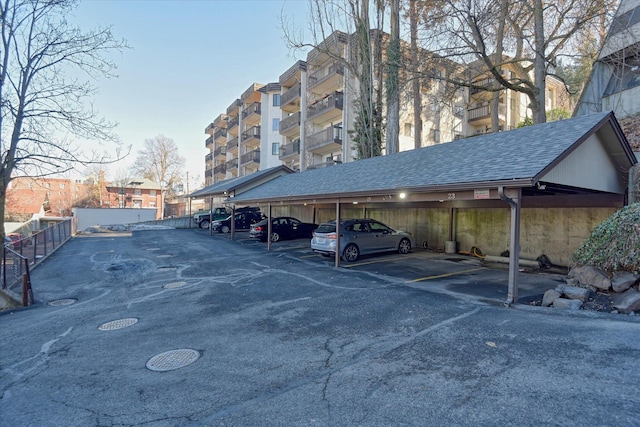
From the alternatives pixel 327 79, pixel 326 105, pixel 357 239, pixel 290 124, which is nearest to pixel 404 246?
pixel 357 239

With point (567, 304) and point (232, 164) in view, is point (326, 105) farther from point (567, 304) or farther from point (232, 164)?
point (567, 304)

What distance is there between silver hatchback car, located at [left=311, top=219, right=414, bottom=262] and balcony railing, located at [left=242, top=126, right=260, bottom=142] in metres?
26.7

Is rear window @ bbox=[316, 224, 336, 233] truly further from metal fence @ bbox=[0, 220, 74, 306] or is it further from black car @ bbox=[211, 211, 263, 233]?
black car @ bbox=[211, 211, 263, 233]

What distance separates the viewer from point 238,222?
79.8 feet

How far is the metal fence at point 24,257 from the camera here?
844 centimetres

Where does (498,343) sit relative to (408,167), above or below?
below

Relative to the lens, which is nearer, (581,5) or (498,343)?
(498,343)

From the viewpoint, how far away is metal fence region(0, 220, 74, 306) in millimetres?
8438

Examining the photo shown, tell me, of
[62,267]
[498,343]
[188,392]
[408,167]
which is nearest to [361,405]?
[188,392]

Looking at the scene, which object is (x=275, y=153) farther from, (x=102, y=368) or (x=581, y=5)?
(x=102, y=368)

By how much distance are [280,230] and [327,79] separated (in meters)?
13.7

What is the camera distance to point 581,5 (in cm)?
1335

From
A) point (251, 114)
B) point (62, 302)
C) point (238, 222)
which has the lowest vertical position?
point (62, 302)

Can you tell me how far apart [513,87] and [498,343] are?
13254 mm
